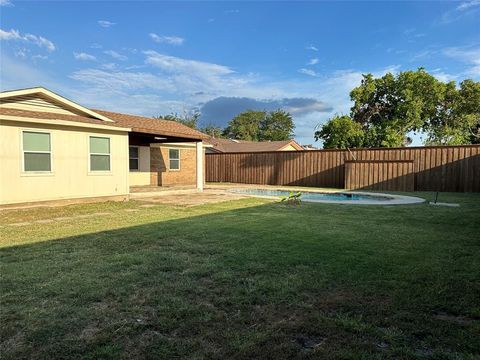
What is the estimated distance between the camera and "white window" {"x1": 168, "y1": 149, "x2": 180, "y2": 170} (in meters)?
20.1

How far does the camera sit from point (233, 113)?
66750mm

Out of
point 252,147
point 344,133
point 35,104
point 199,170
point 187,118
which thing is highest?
point 187,118

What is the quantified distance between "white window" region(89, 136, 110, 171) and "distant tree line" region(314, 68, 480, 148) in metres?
21.9

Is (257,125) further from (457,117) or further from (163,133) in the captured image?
(163,133)

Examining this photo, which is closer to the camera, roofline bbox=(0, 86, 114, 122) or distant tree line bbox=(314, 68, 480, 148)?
roofline bbox=(0, 86, 114, 122)

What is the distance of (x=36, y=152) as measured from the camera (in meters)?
10.5

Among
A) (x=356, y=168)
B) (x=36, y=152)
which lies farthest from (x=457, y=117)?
(x=36, y=152)

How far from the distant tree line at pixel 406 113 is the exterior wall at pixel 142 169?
1743 cm

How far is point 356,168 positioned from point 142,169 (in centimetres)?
1126

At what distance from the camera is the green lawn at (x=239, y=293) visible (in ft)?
8.35

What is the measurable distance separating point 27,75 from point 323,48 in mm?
18594

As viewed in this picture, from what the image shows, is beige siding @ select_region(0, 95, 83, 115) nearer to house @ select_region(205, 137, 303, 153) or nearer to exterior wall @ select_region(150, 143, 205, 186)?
exterior wall @ select_region(150, 143, 205, 186)

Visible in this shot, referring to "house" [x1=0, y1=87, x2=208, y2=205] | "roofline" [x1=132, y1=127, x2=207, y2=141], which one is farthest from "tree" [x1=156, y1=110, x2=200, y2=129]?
"house" [x1=0, y1=87, x2=208, y2=205]

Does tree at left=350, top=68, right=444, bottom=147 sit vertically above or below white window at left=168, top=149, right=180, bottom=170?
above
